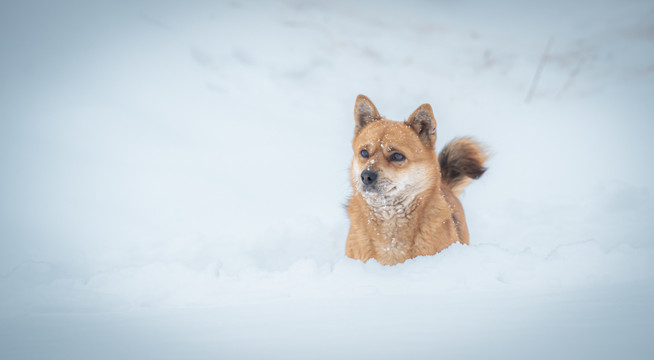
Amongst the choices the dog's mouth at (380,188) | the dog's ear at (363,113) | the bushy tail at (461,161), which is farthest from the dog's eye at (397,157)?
the bushy tail at (461,161)

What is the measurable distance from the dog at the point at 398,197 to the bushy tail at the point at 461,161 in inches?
38.8

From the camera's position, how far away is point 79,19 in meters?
9.23

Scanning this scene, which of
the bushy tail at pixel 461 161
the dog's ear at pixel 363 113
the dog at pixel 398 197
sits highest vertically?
the dog's ear at pixel 363 113

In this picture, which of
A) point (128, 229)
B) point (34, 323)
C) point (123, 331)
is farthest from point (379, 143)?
point (128, 229)

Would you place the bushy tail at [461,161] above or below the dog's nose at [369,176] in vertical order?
above

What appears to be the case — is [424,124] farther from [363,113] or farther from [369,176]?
[369,176]

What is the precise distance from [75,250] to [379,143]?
3.59 meters

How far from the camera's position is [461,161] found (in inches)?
158

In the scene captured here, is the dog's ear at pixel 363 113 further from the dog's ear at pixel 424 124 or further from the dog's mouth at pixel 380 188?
the dog's mouth at pixel 380 188

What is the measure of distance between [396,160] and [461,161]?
5.08 feet

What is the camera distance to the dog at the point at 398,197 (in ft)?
8.94

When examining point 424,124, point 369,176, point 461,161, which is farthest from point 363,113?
point 461,161

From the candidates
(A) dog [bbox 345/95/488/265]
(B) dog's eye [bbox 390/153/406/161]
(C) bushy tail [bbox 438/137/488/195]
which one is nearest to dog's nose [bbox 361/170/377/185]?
(A) dog [bbox 345/95/488/265]

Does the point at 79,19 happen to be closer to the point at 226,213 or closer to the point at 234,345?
the point at 226,213
